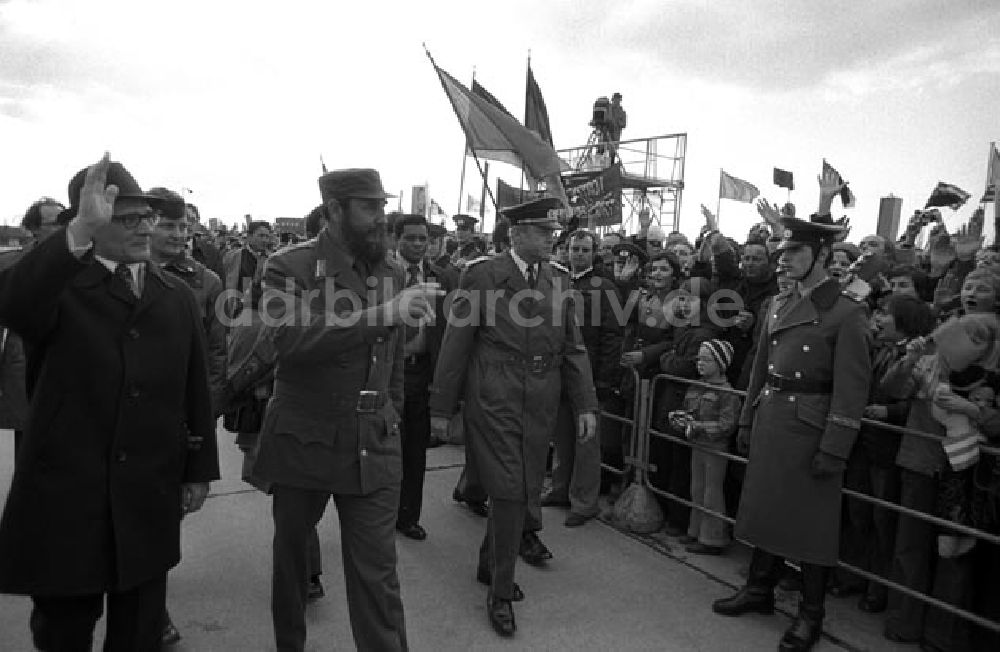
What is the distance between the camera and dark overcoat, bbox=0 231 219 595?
2311mm

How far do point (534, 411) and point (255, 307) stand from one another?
5.25ft

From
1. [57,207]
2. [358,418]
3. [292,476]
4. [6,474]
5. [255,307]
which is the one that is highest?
[57,207]

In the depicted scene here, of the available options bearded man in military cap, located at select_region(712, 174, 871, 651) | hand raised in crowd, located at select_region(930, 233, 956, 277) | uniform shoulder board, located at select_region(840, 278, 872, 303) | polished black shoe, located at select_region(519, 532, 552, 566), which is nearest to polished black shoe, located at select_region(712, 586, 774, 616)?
bearded man in military cap, located at select_region(712, 174, 871, 651)

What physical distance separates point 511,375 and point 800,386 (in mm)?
1545

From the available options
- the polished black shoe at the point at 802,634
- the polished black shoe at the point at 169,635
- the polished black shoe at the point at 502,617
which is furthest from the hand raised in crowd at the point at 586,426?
the polished black shoe at the point at 169,635

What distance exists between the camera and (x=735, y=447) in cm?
516

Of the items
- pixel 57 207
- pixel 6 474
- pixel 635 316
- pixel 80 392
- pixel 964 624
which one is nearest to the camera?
pixel 80 392

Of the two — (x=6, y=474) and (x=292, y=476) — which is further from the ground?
(x=292, y=476)

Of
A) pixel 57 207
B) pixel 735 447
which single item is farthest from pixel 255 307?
pixel 735 447

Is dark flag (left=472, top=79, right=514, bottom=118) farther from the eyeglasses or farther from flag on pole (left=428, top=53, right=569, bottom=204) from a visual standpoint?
the eyeglasses

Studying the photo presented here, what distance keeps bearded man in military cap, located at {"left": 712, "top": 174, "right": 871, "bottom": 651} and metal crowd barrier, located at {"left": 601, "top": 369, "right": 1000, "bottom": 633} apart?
0.32 m

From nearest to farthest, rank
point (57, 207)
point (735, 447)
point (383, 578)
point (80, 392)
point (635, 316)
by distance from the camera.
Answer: point (80, 392)
point (383, 578)
point (57, 207)
point (735, 447)
point (635, 316)

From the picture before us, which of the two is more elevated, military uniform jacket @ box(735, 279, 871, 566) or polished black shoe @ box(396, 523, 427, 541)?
military uniform jacket @ box(735, 279, 871, 566)

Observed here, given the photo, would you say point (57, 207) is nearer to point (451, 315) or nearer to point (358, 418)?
point (451, 315)
